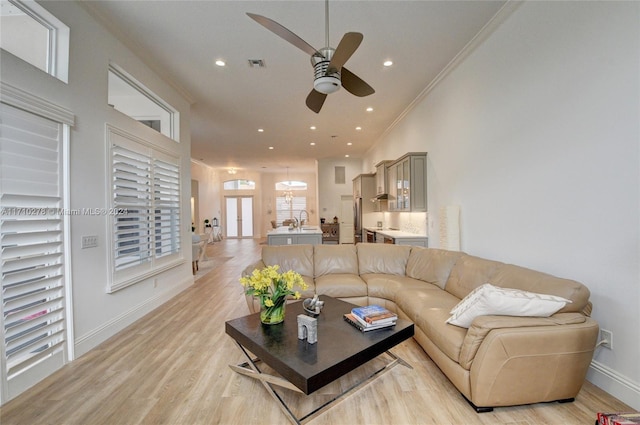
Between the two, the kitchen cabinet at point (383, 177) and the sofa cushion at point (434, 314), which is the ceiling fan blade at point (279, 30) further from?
the kitchen cabinet at point (383, 177)

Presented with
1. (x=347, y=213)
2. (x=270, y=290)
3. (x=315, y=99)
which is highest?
(x=315, y=99)

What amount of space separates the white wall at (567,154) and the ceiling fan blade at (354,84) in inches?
64.4

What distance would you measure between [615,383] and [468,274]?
1.23 m

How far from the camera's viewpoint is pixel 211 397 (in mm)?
2033

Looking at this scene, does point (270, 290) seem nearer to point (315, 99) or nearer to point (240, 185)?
point (315, 99)

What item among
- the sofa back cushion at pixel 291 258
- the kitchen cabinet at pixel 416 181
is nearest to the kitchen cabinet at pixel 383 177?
the kitchen cabinet at pixel 416 181

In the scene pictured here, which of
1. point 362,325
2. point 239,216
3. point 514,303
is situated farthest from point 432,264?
point 239,216

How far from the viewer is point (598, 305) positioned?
2086 millimetres

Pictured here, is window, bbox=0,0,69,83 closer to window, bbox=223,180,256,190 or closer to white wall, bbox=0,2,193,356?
white wall, bbox=0,2,193,356

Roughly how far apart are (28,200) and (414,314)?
11.4ft

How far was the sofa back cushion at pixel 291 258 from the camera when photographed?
3883mm

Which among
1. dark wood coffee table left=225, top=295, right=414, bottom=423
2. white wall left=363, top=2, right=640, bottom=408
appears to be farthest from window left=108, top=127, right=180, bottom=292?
white wall left=363, top=2, right=640, bottom=408

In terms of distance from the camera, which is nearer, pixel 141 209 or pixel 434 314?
pixel 434 314

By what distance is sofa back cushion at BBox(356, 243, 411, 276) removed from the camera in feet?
12.8
